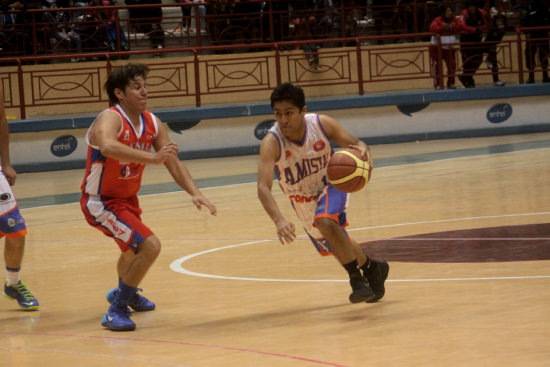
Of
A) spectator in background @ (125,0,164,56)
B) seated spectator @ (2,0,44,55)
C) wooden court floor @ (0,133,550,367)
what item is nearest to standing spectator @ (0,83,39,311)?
wooden court floor @ (0,133,550,367)

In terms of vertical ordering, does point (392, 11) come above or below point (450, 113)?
above

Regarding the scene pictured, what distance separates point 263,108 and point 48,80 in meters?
4.43

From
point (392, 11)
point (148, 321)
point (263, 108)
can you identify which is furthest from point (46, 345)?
point (392, 11)

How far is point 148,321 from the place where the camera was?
6.84 m

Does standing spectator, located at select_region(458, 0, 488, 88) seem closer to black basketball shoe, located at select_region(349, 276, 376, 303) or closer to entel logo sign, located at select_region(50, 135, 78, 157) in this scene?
entel logo sign, located at select_region(50, 135, 78, 157)

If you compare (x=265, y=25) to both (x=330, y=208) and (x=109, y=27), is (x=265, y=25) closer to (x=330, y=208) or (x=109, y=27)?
(x=109, y=27)

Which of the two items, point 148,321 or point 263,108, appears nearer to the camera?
point 148,321

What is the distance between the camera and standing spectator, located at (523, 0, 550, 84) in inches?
858

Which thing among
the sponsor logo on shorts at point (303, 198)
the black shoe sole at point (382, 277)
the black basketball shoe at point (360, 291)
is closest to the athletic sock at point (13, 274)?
the sponsor logo on shorts at point (303, 198)

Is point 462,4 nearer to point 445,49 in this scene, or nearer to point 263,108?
point 445,49

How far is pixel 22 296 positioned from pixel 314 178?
231 centimetres

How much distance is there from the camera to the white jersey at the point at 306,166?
280 inches

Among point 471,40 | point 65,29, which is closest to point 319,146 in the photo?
point 65,29

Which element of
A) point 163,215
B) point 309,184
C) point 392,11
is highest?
point 392,11
